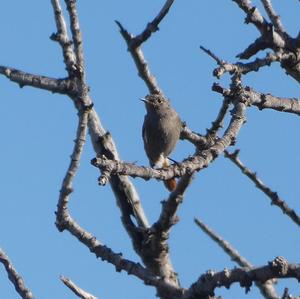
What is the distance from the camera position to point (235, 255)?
5.14 meters

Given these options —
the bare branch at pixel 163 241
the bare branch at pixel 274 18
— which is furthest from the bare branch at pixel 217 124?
the bare branch at pixel 163 241

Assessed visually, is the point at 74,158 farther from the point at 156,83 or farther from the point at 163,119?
the point at 163,119

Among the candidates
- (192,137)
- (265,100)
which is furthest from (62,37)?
(265,100)

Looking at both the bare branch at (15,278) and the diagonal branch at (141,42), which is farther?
the diagonal branch at (141,42)

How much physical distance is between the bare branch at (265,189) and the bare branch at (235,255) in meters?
0.36

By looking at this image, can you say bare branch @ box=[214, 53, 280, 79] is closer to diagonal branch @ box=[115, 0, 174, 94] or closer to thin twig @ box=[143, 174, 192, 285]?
thin twig @ box=[143, 174, 192, 285]

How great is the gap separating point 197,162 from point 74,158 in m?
0.64

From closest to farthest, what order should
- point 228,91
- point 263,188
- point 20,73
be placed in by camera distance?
point 228,91
point 263,188
point 20,73

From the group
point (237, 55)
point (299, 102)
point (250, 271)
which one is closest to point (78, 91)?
point (237, 55)

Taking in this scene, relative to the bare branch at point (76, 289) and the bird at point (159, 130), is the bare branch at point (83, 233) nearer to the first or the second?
the bare branch at point (76, 289)

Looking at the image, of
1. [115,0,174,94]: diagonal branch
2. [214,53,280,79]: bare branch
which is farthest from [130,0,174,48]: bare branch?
[214,53,280,79]: bare branch

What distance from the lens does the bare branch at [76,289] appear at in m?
4.38

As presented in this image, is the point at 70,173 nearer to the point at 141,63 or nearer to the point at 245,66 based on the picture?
the point at 245,66

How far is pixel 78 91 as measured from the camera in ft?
17.9
